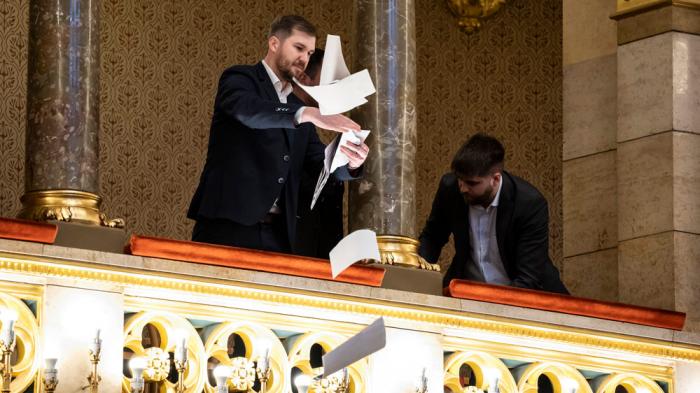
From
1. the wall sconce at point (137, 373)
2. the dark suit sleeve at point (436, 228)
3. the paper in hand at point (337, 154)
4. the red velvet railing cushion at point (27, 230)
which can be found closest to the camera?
the wall sconce at point (137, 373)

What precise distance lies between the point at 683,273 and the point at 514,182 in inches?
49.6

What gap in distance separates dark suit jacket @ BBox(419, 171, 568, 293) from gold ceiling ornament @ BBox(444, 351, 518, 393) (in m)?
0.54

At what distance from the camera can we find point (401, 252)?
9375 mm

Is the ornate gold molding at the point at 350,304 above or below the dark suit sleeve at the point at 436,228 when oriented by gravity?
below

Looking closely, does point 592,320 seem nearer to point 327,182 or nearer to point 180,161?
point 327,182

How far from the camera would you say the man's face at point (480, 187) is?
949cm

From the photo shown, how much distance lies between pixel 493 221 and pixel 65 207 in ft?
7.08

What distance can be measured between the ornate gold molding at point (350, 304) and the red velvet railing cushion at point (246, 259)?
3.1 inches

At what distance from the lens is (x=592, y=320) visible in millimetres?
9500

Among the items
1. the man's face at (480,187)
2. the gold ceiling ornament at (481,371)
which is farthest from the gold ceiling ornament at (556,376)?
the man's face at (480,187)

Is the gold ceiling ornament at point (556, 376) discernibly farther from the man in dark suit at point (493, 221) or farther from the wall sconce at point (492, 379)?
the man in dark suit at point (493, 221)

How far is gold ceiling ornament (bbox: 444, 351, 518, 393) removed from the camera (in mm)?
9062

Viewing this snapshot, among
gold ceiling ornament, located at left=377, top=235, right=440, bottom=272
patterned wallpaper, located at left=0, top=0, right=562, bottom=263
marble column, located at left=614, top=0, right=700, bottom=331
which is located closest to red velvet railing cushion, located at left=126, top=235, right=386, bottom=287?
gold ceiling ornament, located at left=377, top=235, right=440, bottom=272

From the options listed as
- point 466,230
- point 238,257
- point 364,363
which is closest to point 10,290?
point 238,257
